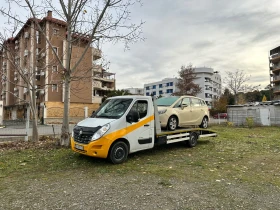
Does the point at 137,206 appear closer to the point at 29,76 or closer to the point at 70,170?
the point at 70,170

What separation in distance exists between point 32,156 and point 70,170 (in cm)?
253

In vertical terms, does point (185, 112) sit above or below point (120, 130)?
above

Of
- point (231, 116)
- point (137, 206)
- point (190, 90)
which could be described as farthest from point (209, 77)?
point (137, 206)

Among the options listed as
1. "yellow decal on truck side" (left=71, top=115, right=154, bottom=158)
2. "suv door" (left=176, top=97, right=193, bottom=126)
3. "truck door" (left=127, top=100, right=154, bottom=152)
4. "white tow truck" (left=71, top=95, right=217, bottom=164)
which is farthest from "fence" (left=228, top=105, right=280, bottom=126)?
"yellow decal on truck side" (left=71, top=115, right=154, bottom=158)

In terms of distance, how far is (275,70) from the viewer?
56.2m

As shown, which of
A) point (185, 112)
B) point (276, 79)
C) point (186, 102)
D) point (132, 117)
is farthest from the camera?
point (276, 79)

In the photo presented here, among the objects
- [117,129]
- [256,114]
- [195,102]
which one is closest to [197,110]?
[195,102]

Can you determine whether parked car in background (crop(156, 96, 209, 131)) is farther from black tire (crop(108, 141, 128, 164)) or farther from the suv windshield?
black tire (crop(108, 141, 128, 164))

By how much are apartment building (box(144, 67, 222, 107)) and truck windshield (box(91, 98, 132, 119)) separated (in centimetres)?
6996

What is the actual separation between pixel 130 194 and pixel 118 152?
2.27 meters

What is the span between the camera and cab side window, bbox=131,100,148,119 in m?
7.31

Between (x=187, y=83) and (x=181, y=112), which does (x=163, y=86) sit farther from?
(x=181, y=112)

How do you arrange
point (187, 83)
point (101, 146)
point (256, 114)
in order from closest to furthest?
1. point (101, 146)
2. point (256, 114)
3. point (187, 83)

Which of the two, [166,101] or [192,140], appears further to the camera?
[192,140]
